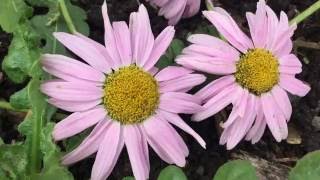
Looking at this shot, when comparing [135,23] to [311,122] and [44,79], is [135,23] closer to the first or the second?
[44,79]

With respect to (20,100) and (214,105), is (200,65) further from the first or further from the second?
(20,100)

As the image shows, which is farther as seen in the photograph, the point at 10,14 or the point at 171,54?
the point at 171,54

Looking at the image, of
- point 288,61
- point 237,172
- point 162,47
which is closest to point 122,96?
point 162,47

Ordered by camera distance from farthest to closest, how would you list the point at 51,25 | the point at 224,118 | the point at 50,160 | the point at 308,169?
the point at 224,118 < the point at 51,25 < the point at 308,169 < the point at 50,160

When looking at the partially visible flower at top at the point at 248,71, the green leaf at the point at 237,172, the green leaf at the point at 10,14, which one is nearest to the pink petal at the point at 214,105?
the partially visible flower at top at the point at 248,71

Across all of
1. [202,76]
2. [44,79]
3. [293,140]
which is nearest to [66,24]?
[44,79]
